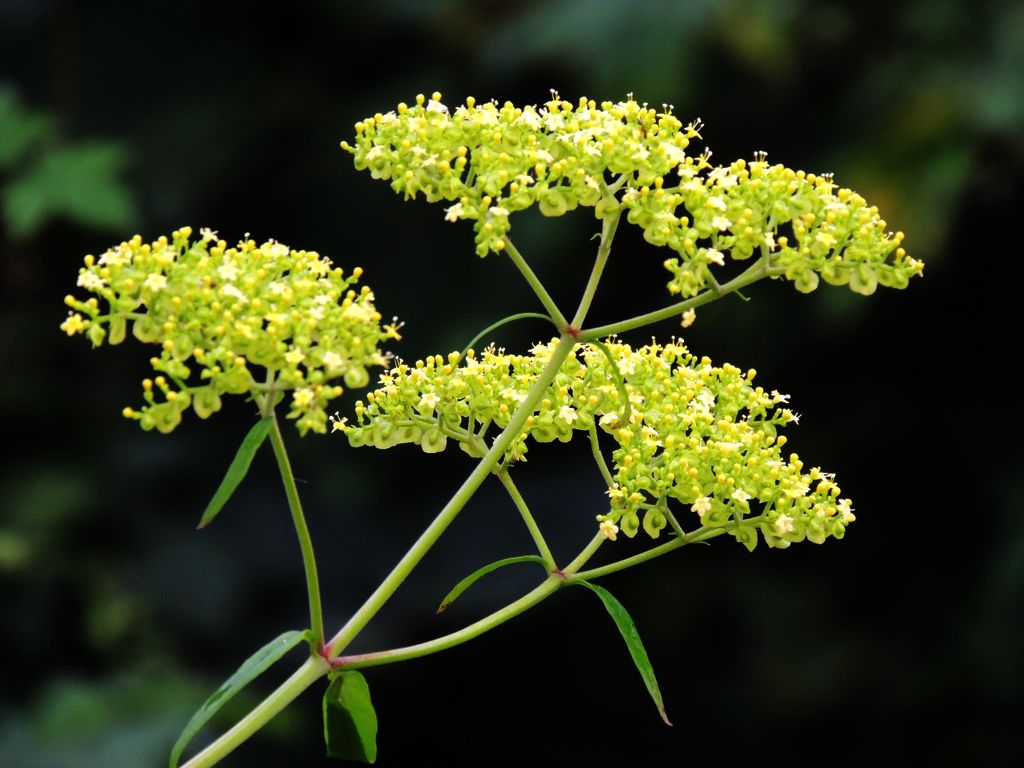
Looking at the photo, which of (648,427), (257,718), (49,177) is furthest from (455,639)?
(49,177)

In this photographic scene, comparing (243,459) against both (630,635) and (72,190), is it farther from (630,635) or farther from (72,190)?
(72,190)

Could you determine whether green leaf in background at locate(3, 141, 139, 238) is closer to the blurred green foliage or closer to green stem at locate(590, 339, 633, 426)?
the blurred green foliage

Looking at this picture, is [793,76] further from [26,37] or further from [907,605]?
[26,37]

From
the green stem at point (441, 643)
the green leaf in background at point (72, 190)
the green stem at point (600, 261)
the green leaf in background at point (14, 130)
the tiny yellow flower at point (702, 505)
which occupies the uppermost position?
the green leaf in background at point (14, 130)

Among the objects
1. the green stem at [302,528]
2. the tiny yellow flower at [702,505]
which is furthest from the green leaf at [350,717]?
the tiny yellow flower at [702,505]

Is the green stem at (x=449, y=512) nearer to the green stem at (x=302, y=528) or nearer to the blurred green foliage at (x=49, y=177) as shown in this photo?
the green stem at (x=302, y=528)

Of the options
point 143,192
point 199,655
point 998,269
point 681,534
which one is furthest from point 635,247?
point 681,534
